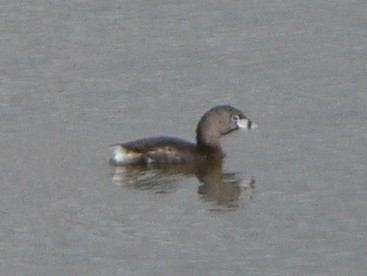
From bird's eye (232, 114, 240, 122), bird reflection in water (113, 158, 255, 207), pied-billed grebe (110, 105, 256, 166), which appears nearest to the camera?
bird reflection in water (113, 158, 255, 207)

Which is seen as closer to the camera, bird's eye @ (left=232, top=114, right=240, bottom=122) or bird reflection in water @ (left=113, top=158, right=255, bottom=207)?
bird reflection in water @ (left=113, top=158, right=255, bottom=207)

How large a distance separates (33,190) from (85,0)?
21.7 feet

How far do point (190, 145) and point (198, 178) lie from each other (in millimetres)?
556

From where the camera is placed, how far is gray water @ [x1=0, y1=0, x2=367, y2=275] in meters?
12.1

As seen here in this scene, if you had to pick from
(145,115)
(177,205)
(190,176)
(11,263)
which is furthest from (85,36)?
(11,263)

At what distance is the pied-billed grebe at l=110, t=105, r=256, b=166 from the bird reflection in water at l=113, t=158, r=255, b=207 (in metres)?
0.07

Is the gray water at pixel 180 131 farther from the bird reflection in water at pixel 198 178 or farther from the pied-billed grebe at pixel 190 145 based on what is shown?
the pied-billed grebe at pixel 190 145

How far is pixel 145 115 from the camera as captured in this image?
16.2m

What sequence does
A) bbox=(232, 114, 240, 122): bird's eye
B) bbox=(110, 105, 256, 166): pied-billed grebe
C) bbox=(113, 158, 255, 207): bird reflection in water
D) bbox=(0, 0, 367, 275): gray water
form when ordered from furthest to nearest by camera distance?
bbox=(232, 114, 240, 122): bird's eye
bbox=(110, 105, 256, 166): pied-billed grebe
bbox=(113, 158, 255, 207): bird reflection in water
bbox=(0, 0, 367, 275): gray water

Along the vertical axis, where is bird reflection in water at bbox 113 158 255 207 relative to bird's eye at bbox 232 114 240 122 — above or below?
below

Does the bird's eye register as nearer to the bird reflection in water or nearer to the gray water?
the gray water

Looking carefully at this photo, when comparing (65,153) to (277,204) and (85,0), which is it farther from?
(85,0)

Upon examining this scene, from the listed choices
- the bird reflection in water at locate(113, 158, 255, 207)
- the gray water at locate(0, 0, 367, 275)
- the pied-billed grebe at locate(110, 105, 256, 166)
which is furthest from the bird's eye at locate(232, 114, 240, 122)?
the bird reflection in water at locate(113, 158, 255, 207)

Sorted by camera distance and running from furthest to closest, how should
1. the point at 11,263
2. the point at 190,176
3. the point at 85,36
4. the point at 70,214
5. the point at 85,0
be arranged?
the point at 85,0 < the point at 85,36 < the point at 190,176 < the point at 70,214 < the point at 11,263
